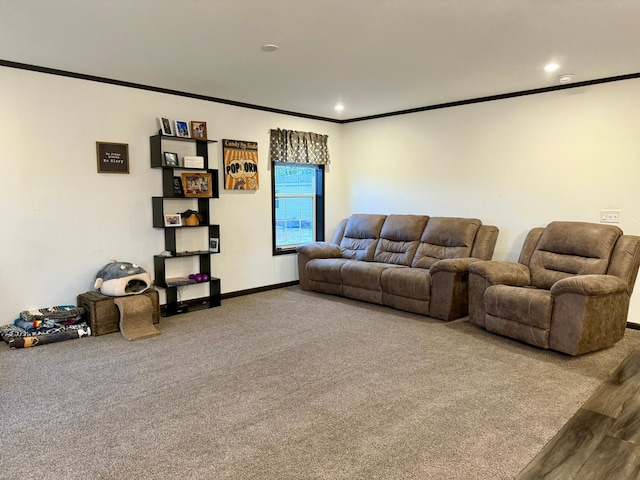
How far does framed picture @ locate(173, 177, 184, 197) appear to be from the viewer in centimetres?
502

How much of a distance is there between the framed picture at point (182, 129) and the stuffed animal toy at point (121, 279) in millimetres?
1525

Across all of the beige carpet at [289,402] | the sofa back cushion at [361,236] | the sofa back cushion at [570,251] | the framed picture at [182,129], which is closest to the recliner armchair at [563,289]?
Answer: the sofa back cushion at [570,251]

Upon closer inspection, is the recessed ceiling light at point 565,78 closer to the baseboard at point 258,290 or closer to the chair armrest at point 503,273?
the chair armrest at point 503,273

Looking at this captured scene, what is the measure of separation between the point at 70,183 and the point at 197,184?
1.27m

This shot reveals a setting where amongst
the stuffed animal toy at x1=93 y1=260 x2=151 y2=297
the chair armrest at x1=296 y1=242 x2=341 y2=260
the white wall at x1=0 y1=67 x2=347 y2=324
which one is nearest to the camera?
A: the white wall at x1=0 y1=67 x2=347 y2=324

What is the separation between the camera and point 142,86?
→ 15.8 ft

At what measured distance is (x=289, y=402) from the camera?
2.89 m

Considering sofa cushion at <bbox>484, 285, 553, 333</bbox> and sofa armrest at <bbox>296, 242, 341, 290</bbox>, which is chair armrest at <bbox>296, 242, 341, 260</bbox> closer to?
sofa armrest at <bbox>296, 242, 341, 290</bbox>

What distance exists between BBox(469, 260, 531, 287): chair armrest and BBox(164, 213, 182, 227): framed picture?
3102mm

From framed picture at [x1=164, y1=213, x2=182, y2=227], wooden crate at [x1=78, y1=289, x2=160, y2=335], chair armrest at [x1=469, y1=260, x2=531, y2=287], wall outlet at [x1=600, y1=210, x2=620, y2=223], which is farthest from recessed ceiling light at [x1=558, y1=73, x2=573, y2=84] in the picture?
wooden crate at [x1=78, y1=289, x2=160, y2=335]

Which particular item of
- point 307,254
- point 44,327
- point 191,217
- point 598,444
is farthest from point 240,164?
point 598,444

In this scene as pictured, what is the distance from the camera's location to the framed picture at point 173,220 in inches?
193

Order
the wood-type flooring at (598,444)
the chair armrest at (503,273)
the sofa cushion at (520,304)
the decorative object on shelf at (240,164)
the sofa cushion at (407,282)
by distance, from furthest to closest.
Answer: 1. the decorative object on shelf at (240,164)
2. the sofa cushion at (407,282)
3. the chair armrest at (503,273)
4. the sofa cushion at (520,304)
5. the wood-type flooring at (598,444)

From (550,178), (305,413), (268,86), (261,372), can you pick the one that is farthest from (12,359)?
(550,178)
